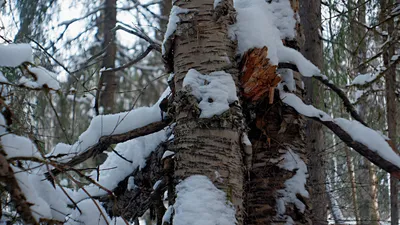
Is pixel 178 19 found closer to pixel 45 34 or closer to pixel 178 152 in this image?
pixel 178 152

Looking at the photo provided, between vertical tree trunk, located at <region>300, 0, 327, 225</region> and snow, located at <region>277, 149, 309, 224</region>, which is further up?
vertical tree trunk, located at <region>300, 0, 327, 225</region>

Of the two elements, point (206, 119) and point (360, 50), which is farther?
point (360, 50)

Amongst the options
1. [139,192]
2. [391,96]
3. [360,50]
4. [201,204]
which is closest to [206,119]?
[201,204]

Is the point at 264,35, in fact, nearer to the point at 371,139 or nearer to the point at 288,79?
the point at 288,79

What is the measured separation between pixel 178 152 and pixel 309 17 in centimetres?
249

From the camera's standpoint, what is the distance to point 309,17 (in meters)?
3.73

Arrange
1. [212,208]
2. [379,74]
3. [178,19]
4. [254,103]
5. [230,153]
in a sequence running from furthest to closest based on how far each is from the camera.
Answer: [379,74]
[254,103]
[178,19]
[230,153]
[212,208]

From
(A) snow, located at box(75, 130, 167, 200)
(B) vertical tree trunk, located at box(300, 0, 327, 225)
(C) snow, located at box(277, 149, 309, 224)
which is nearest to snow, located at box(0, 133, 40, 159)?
(A) snow, located at box(75, 130, 167, 200)

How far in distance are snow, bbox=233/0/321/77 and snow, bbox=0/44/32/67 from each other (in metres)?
0.95

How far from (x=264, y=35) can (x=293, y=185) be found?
2.58ft

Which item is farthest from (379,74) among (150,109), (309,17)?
(150,109)

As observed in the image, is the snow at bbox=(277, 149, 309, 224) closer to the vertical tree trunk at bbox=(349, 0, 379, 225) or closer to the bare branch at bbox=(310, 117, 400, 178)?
the bare branch at bbox=(310, 117, 400, 178)

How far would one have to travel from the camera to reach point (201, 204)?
1534mm

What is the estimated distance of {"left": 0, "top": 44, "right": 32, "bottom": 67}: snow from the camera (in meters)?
1.34
